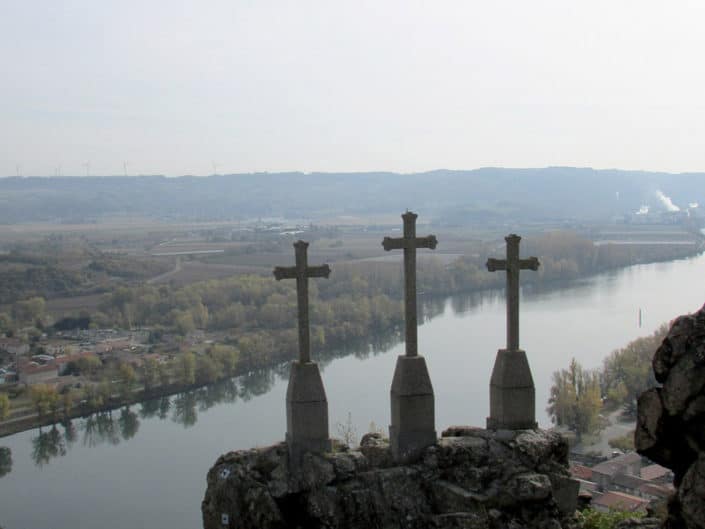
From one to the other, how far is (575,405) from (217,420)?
374 inches

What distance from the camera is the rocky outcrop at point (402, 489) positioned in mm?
5316

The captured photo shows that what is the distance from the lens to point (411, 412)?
5633 millimetres

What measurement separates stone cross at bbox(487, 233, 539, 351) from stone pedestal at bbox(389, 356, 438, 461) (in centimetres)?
67

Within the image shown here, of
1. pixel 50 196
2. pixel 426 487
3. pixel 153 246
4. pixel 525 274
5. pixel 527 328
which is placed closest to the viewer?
pixel 426 487

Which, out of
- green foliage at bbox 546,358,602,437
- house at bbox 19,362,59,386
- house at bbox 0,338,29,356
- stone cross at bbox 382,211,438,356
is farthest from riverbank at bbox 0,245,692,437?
stone cross at bbox 382,211,438,356

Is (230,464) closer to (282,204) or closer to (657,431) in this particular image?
(657,431)

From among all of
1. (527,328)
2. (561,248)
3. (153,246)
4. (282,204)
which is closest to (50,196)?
(282,204)

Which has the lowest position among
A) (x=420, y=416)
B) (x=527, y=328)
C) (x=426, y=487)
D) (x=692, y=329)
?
(x=527, y=328)

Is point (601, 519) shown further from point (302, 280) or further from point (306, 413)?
point (302, 280)

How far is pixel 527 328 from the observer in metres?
32.8

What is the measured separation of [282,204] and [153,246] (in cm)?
3596

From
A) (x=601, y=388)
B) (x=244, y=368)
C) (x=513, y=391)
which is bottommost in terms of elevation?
(x=244, y=368)

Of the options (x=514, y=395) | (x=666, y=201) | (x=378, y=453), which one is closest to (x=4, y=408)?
(x=378, y=453)

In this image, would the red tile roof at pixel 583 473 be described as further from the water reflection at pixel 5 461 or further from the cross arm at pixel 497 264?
the water reflection at pixel 5 461
